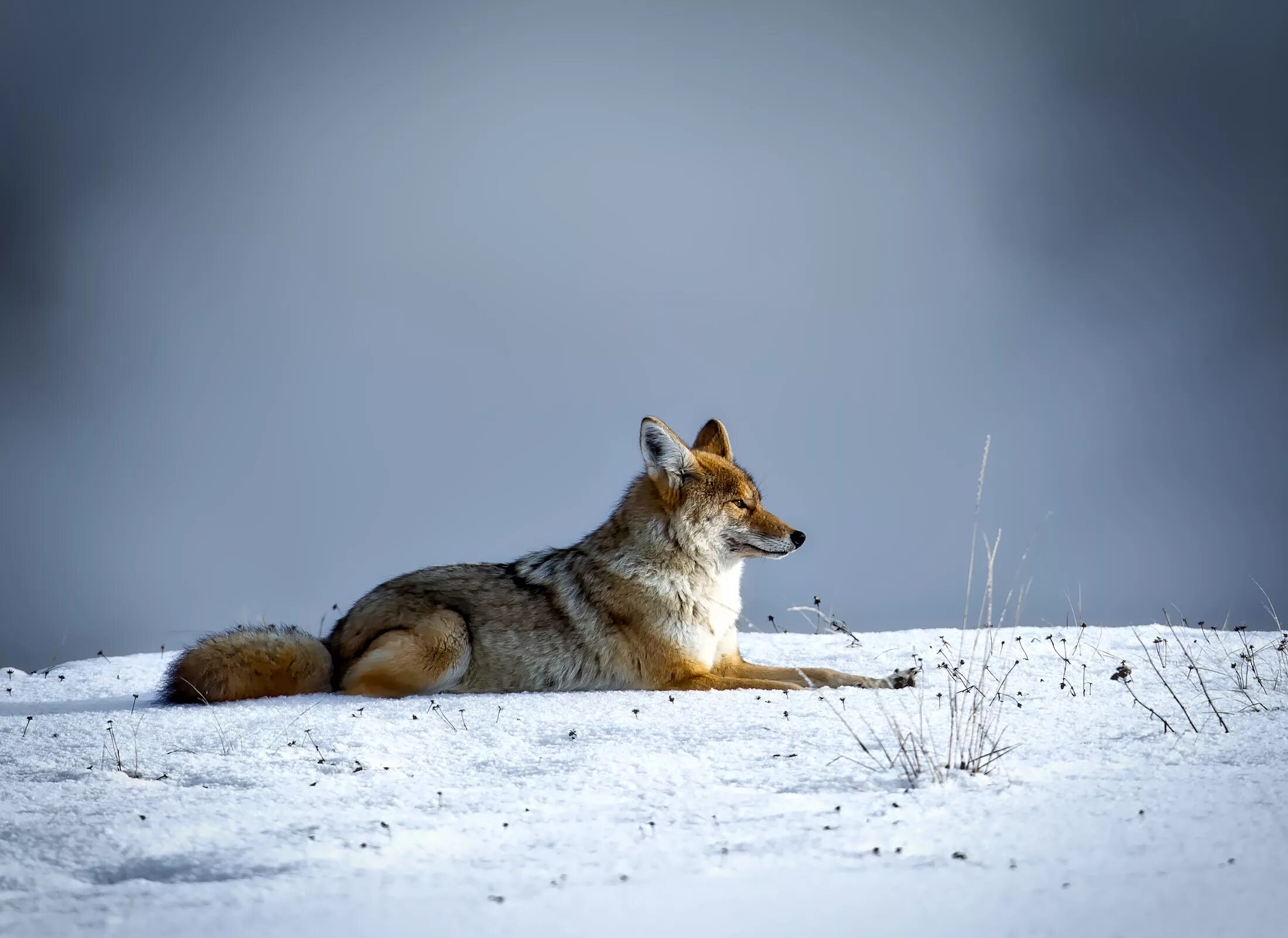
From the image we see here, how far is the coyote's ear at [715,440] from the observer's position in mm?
8148

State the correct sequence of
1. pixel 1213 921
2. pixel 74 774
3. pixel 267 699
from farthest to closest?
pixel 267 699, pixel 74 774, pixel 1213 921

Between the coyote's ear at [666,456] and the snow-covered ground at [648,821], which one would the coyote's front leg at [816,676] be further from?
the coyote's ear at [666,456]

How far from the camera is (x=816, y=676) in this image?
6.93 meters

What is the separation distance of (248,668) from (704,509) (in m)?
3.37

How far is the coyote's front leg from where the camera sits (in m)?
6.62

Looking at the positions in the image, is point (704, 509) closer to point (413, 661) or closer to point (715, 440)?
point (715, 440)

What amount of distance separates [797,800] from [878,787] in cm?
39

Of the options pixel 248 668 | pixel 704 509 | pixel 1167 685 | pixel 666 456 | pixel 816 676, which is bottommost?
pixel 816 676

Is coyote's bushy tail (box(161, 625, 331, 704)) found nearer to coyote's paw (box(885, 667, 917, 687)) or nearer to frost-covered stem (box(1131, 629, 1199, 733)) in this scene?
coyote's paw (box(885, 667, 917, 687))

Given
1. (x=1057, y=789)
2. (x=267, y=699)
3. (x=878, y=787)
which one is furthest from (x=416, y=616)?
(x=1057, y=789)

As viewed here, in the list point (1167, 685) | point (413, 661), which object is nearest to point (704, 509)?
point (413, 661)

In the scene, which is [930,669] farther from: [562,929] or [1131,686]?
[562,929]

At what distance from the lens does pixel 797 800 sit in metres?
3.82

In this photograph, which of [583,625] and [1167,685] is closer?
[1167,685]
